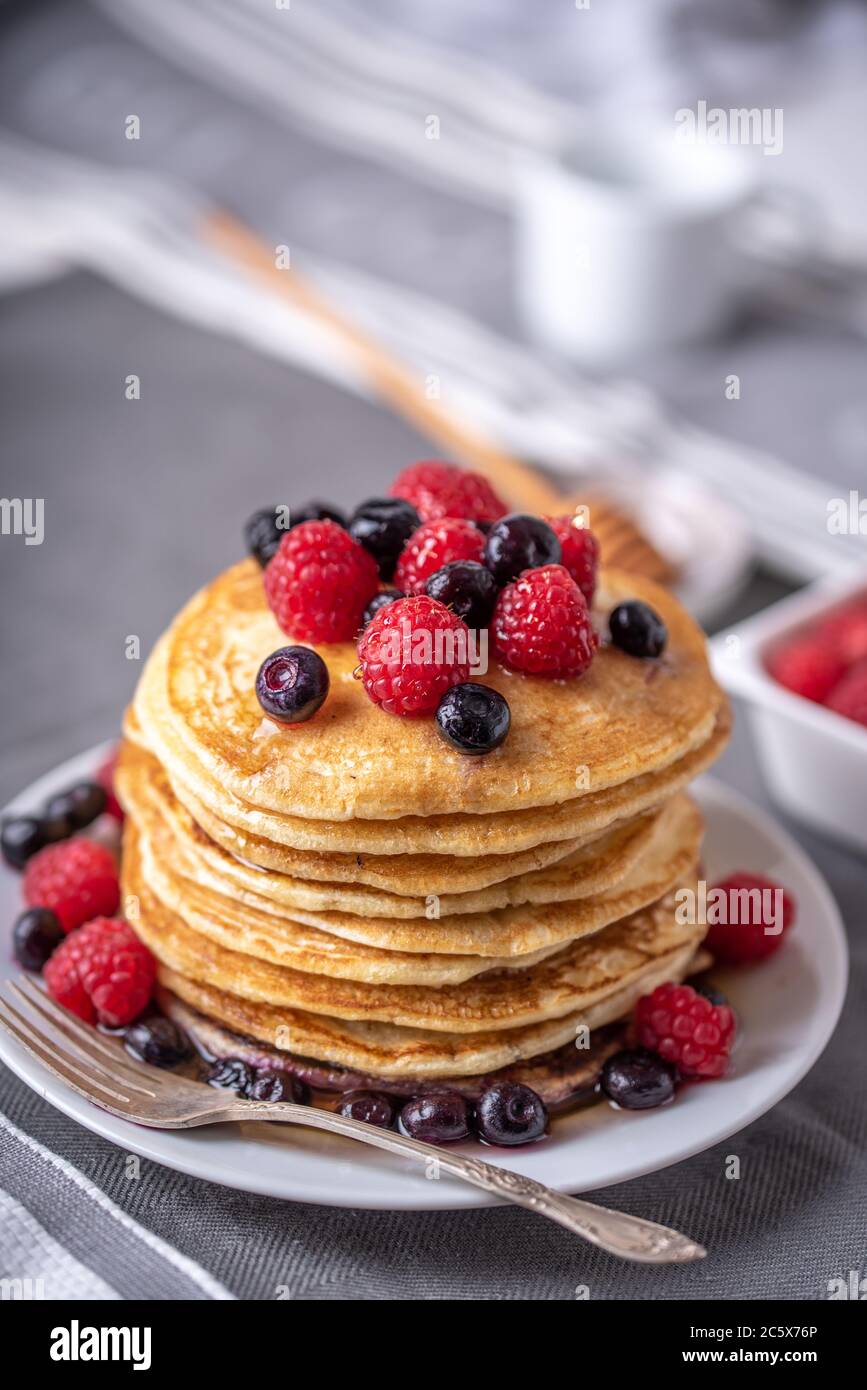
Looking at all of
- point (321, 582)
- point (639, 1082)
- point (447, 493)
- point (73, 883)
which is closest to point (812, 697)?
point (447, 493)

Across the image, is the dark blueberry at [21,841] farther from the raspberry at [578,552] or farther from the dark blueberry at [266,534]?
the raspberry at [578,552]

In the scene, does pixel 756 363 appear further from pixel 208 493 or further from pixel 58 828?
pixel 58 828

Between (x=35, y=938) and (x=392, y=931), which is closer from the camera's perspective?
(x=392, y=931)

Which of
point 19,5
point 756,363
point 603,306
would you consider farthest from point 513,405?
point 19,5

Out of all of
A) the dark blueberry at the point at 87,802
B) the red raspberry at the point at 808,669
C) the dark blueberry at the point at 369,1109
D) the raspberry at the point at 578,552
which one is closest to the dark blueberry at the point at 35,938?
the dark blueberry at the point at 87,802

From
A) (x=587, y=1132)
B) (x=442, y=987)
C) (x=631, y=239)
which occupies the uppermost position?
(x=631, y=239)

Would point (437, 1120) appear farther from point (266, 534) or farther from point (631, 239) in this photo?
point (631, 239)

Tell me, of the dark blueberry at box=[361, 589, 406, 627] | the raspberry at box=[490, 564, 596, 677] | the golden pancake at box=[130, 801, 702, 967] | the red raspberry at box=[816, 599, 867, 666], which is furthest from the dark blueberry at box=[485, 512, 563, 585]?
the red raspberry at box=[816, 599, 867, 666]

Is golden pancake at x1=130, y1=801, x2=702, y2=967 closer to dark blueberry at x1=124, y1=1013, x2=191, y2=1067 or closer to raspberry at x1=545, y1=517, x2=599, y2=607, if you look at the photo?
dark blueberry at x1=124, y1=1013, x2=191, y2=1067
